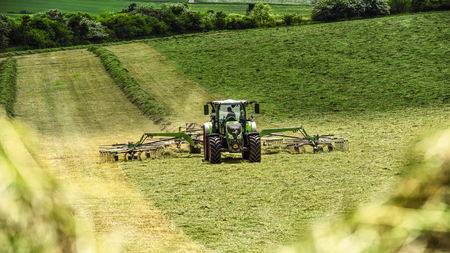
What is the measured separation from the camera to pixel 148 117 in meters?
27.2

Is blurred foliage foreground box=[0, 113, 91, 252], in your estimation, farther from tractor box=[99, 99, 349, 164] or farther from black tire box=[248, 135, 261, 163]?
black tire box=[248, 135, 261, 163]

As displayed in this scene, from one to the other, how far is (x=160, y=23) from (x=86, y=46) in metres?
11.3

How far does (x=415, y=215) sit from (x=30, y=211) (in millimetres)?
937

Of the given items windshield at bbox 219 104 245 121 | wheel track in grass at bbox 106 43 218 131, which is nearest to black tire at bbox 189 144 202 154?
windshield at bbox 219 104 245 121

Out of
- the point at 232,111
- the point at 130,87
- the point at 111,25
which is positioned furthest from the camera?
the point at 111,25

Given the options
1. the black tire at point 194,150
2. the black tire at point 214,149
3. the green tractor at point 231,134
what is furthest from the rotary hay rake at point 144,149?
the black tire at point 214,149

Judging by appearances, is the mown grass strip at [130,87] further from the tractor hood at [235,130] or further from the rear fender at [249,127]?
the tractor hood at [235,130]

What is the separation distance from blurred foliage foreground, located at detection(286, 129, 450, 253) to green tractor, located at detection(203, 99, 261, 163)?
12.6 m

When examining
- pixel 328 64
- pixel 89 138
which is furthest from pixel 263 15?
pixel 89 138

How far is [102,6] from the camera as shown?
6800 cm

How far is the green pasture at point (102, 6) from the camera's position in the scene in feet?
155

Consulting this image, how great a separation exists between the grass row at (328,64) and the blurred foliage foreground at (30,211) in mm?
27450

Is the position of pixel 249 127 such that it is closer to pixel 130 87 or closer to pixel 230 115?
pixel 230 115

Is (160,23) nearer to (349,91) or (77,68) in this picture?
(77,68)
